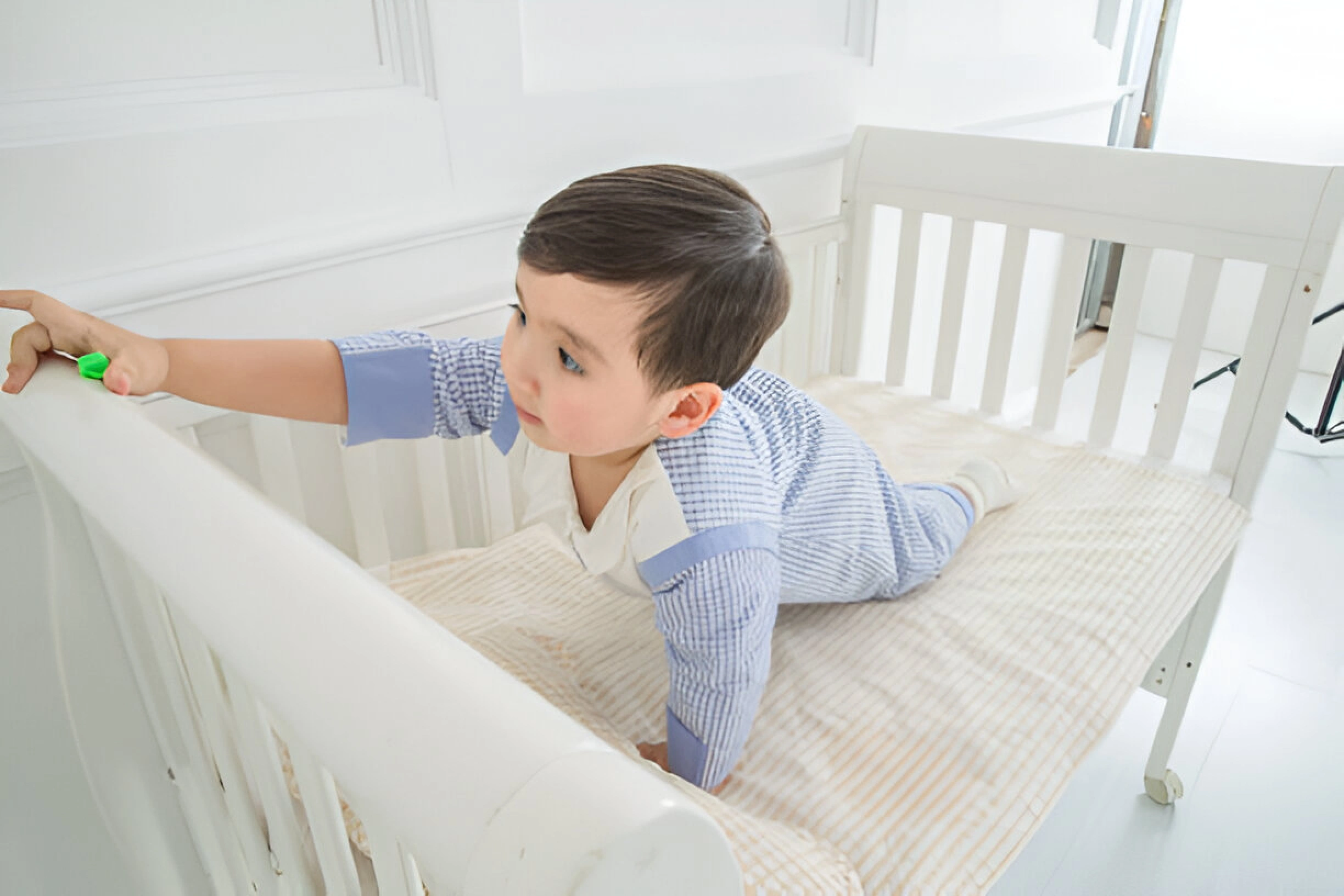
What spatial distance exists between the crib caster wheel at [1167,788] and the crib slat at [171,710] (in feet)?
4.12

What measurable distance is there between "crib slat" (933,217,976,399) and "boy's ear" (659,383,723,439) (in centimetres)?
80

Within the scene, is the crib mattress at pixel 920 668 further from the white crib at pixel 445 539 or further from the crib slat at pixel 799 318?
the crib slat at pixel 799 318

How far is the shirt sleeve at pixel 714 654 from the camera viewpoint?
723 mm

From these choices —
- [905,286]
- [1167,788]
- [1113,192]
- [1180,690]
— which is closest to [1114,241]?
[1113,192]

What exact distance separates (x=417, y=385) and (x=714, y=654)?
0.35 meters

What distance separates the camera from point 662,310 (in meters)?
0.62

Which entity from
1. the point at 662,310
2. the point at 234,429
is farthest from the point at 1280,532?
the point at 234,429

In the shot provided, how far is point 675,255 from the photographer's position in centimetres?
60

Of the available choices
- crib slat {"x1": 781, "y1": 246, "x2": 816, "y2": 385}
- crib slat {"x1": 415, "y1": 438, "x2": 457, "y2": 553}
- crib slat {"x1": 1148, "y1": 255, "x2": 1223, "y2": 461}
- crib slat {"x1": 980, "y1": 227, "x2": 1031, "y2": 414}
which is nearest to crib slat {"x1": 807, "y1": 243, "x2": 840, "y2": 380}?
crib slat {"x1": 781, "y1": 246, "x2": 816, "y2": 385}

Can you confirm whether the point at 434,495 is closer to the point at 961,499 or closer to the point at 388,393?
the point at 388,393

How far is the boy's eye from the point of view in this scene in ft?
2.13

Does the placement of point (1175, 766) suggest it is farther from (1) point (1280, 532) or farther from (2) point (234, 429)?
(2) point (234, 429)

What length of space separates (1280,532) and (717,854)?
225cm

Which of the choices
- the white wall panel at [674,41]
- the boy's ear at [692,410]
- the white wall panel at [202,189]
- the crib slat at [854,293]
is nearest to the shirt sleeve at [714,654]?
the boy's ear at [692,410]
